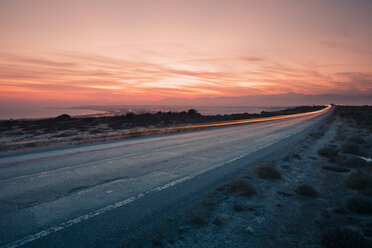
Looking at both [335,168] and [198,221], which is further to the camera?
[335,168]

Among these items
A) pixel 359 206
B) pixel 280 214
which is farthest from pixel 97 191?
pixel 359 206

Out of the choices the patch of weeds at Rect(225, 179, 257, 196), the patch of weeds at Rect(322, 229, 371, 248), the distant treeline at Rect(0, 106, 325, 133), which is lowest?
the patch of weeds at Rect(322, 229, 371, 248)

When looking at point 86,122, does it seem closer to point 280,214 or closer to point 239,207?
point 239,207

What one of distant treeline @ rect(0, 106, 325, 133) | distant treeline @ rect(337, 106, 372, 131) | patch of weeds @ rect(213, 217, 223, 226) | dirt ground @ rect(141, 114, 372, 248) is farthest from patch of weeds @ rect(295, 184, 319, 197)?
distant treeline @ rect(337, 106, 372, 131)

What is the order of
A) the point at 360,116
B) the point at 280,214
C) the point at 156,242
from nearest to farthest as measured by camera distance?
the point at 156,242 → the point at 280,214 → the point at 360,116

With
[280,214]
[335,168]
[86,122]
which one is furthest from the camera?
[86,122]

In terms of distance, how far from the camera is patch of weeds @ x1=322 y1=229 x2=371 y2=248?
3000mm

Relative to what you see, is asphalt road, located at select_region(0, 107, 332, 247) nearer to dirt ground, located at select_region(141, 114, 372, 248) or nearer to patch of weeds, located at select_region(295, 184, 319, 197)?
dirt ground, located at select_region(141, 114, 372, 248)

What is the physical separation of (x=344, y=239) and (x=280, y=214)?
1.06 meters

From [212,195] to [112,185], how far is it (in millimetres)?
2523

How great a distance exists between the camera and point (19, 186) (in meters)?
5.09

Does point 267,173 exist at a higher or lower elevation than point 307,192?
higher

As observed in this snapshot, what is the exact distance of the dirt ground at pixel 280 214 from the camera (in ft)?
10.4

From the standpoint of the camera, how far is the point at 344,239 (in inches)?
122
